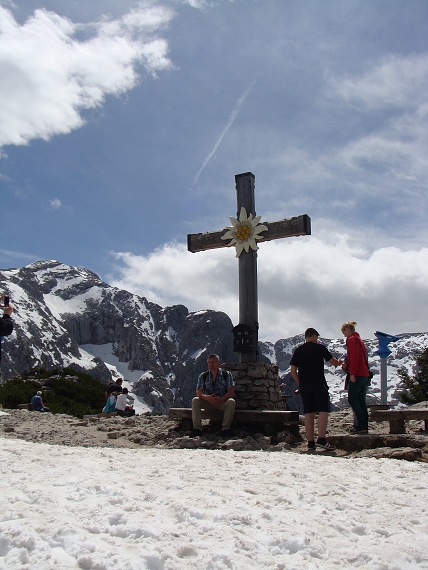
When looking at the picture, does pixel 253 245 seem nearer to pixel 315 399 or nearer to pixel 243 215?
pixel 243 215

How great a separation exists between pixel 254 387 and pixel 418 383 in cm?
2149

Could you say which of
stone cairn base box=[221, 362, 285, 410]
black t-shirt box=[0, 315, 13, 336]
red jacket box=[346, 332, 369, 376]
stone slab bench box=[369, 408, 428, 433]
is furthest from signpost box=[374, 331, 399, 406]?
black t-shirt box=[0, 315, 13, 336]

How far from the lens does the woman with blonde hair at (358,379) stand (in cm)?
855

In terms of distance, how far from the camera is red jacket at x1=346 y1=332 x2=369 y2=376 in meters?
8.55

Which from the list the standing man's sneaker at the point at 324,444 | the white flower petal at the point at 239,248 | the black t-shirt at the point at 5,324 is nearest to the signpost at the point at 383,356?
the white flower petal at the point at 239,248

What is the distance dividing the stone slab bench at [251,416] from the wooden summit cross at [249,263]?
1.94 m

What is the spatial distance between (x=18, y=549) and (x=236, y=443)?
5.29m

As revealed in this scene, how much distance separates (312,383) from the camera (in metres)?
8.13

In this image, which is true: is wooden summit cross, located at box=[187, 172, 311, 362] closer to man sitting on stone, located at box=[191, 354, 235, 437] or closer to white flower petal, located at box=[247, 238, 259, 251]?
white flower petal, located at box=[247, 238, 259, 251]

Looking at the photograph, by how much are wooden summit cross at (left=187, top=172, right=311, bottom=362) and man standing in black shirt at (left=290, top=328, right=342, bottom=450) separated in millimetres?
3217

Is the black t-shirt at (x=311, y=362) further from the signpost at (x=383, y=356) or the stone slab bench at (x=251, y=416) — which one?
the signpost at (x=383, y=356)

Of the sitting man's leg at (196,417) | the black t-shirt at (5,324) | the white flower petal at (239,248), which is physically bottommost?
the sitting man's leg at (196,417)

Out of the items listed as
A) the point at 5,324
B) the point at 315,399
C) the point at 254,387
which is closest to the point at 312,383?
the point at 315,399

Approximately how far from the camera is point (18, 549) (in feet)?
10.5
